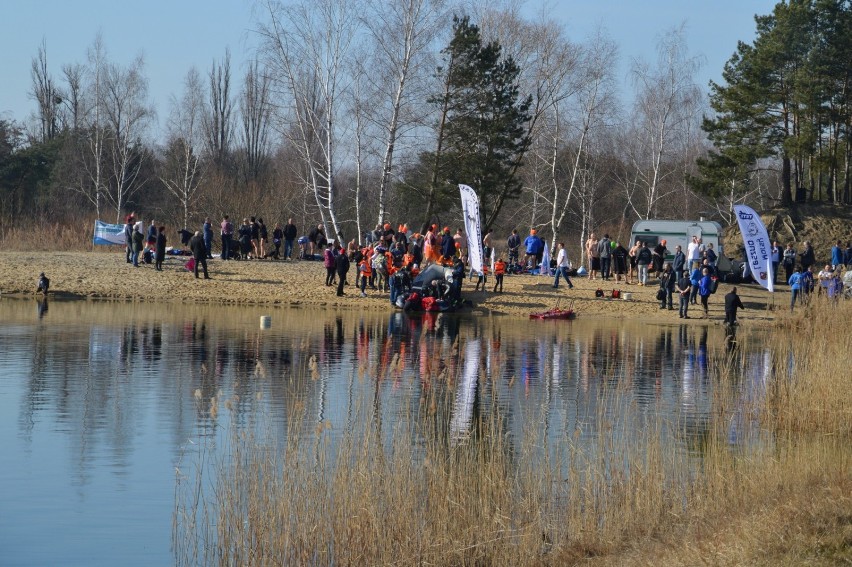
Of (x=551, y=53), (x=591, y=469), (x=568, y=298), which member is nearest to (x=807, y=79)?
(x=551, y=53)

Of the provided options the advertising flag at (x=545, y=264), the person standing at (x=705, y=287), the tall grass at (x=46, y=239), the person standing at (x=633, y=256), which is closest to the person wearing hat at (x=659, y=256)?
the person standing at (x=633, y=256)

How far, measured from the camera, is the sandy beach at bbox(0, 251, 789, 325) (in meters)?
39.6

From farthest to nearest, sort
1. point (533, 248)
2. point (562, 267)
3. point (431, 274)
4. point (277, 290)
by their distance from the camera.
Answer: point (533, 248) < point (562, 267) < point (277, 290) < point (431, 274)

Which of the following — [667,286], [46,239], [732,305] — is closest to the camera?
[732,305]

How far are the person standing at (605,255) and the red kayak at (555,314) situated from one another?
6.63 m

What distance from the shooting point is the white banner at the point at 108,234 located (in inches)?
2073

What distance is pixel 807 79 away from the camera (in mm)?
54750

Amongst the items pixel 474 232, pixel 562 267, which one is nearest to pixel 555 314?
pixel 474 232

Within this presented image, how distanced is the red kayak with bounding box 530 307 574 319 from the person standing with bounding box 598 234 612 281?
6.63 m

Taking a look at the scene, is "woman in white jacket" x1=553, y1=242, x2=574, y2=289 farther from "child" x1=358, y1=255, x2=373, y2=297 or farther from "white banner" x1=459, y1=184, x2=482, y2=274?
"child" x1=358, y1=255, x2=373, y2=297

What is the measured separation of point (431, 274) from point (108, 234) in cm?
2030

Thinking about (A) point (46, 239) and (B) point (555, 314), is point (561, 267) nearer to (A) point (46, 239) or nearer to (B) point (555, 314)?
(B) point (555, 314)

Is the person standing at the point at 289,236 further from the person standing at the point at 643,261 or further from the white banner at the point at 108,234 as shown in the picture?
the person standing at the point at 643,261

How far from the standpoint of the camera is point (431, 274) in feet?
128
